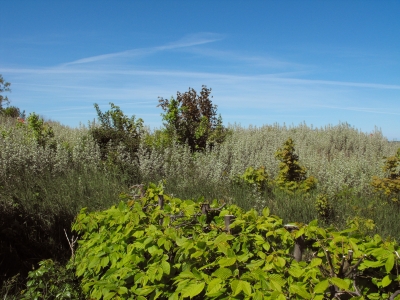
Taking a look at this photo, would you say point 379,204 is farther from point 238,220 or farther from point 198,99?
point 198,99

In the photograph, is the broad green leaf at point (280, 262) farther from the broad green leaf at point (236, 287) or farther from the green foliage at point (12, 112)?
the green foliage at point (12, 112)

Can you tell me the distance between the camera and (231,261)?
199 cm

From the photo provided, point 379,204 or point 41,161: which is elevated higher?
point 41,161

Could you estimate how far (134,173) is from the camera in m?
7.76

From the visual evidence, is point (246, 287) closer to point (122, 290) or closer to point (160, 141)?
point (122, 290)

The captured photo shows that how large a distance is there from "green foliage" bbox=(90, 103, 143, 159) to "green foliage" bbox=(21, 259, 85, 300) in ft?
17.8

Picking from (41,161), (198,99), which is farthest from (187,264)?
(198,99)

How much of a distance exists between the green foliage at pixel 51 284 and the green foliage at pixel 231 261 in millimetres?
483

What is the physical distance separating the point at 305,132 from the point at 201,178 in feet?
33.1

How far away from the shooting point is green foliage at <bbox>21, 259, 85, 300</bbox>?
3.15 meters

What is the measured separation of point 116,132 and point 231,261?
26.9ft

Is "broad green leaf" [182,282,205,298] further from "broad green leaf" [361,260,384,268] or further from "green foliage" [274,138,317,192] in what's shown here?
"green foliage" [274,138,317,192]


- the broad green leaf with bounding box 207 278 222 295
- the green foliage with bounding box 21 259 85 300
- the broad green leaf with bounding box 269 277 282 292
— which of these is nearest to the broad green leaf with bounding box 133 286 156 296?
the broad green leaf with bounding box 207 278 222 295

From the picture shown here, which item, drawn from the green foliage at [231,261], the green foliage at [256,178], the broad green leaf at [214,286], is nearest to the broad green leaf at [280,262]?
the green foliage at [231,261]
